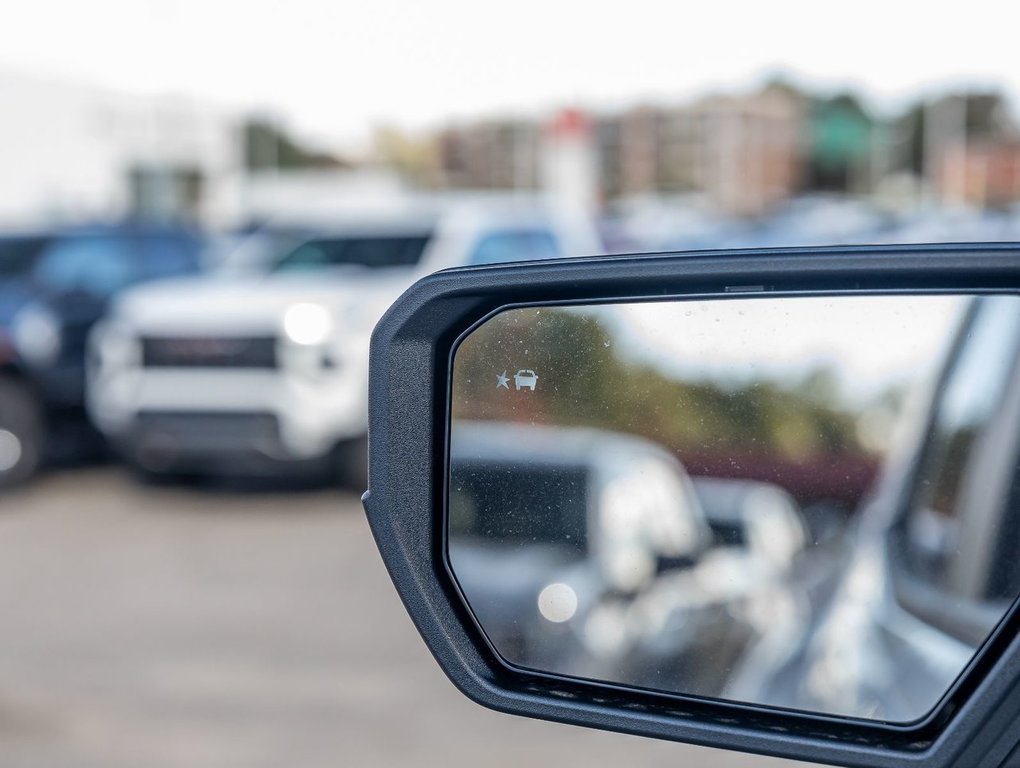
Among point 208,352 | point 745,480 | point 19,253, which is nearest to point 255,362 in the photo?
point 208,352

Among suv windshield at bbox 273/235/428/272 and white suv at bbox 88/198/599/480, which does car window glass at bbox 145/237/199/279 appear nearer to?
white suv at bbox 88/198/599/480

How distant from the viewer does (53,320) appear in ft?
32.9

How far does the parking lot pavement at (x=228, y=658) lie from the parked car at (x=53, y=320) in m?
0.90

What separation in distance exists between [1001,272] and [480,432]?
619 millimetres

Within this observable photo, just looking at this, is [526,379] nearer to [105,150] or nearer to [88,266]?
[88,266]

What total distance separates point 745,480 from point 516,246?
857 centimetres

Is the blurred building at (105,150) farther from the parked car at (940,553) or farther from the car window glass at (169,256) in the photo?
the parked car at (940,553)

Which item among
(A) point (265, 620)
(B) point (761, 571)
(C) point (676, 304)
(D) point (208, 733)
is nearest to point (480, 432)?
(C) point (676, 304)

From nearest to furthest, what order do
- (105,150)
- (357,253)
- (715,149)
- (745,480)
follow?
(745,480)
(357,253)
(105,150)
(715,149)

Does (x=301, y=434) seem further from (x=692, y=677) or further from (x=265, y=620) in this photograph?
(x=692, y=677)

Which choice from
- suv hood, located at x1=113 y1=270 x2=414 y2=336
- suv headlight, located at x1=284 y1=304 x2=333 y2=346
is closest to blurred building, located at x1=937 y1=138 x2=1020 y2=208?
suv hood, located at x1=113 y1=270 x2=414 y2=336

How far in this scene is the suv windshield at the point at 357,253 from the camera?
9.85 metres

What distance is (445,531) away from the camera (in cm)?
134

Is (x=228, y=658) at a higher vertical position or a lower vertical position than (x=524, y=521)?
lower
